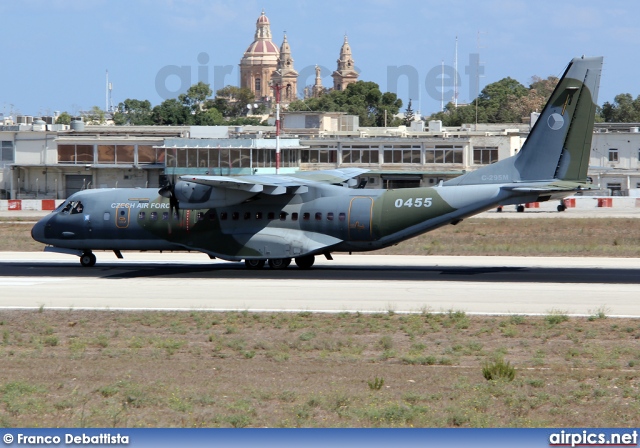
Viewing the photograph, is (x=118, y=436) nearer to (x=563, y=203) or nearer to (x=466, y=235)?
(x=466, y=235)

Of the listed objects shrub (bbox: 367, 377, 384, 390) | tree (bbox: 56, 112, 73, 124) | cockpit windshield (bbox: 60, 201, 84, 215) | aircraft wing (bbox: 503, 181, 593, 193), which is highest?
tree (bbox: 56, 112, 73, 124)

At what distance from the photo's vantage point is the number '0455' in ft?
102

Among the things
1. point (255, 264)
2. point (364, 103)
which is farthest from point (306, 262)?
point (364, 103)

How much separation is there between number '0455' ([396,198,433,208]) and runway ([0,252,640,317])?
2615mm

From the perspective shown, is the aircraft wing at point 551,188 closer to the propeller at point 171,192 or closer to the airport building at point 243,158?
the propeller at point 171,192

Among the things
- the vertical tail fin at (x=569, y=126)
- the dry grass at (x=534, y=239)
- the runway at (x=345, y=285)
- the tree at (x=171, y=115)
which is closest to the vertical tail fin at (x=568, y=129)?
the vertical tail fin at (x=569, y=126)

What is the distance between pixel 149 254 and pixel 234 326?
69.1 feet

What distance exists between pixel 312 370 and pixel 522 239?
112 ft

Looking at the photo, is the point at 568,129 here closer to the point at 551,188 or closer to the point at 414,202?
the point at 551,188

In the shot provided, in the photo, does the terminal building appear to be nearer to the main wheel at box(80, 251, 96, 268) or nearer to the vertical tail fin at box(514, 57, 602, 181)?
the main wheel at box(80, 251, 96, 268)

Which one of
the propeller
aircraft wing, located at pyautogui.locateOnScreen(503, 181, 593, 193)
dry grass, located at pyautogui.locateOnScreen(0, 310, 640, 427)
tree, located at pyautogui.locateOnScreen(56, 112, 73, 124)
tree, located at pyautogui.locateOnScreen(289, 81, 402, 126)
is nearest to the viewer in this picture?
dry grass, located at pyautogui.locateOnScreen(0, 310, 640, 427)

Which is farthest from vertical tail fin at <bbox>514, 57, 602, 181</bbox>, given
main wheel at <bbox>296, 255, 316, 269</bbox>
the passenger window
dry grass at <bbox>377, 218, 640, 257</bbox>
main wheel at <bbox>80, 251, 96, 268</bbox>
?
main wheel at <bbox>80, 251, 96, 268</bbox>

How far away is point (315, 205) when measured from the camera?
107 feet

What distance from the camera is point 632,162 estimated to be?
9019 cm
